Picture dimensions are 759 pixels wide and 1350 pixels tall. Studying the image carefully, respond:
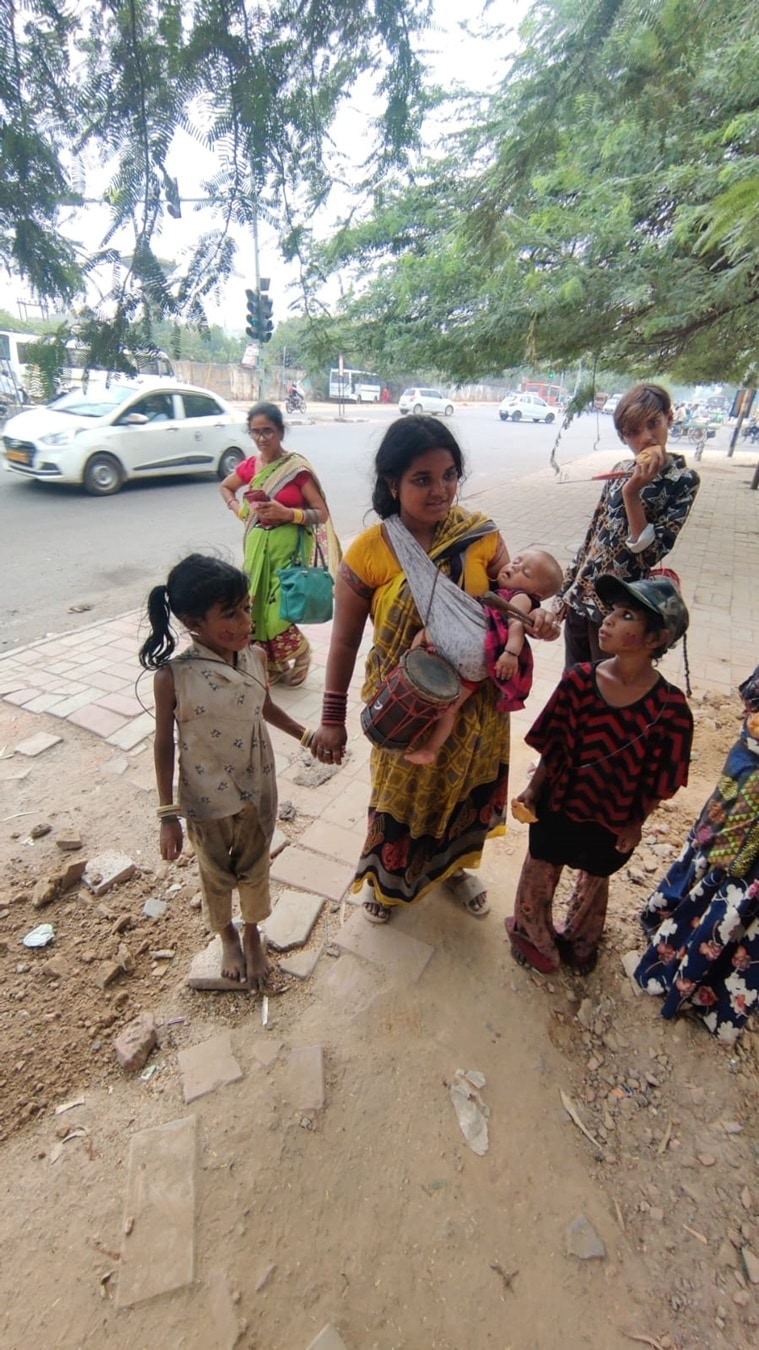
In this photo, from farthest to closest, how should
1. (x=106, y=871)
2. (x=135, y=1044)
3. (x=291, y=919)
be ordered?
(x=106, y=871), (x=291, y=919), (x=135, y=1044)

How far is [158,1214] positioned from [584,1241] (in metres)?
1.00

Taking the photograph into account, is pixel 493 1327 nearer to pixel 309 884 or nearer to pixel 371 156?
pixel 309 884

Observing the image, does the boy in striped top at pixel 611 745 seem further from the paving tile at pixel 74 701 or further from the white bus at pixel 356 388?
the white bus at pixel 356 388

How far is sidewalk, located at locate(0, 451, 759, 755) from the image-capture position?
11.1 ft

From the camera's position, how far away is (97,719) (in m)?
3.30

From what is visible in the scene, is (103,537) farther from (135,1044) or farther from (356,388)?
(356,388)

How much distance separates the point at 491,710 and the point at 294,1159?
1.27 metres

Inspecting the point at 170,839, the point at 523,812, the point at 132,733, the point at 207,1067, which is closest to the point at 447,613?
the point at 523,812

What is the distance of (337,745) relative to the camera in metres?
1.87

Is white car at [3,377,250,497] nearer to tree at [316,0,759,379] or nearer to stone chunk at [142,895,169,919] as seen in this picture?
tree at [316,0,759,379]

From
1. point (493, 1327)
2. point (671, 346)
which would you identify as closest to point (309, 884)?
point (493, 1327)

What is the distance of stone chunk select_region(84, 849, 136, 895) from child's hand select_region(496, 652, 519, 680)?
1.66 meters

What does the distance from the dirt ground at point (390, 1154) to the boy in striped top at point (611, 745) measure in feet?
1.53

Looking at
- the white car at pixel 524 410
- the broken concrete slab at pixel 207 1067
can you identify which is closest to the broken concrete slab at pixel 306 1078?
the broken concrete slab at pixel 207 1067
